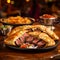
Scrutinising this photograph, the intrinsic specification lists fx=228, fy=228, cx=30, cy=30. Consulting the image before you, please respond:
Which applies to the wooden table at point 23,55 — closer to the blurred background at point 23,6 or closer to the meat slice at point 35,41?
the meat slice at point 35,41

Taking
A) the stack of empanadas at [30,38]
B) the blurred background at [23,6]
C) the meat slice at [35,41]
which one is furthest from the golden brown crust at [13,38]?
the blurred background at [23,6]

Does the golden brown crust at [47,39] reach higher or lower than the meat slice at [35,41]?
higher

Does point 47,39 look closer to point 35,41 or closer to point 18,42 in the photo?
point 35,41

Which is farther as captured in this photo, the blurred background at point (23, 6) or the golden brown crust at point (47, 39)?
the blurred background at point (23, 6)

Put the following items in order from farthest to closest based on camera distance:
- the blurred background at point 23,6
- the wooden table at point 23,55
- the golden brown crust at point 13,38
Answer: the blurred background at point 23,6
the golden brown crust at point 13,38
the wooden table at point 23,55

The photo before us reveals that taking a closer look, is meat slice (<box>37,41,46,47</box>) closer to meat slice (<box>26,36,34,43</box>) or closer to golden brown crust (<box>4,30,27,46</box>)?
meat slice (<box>26,36,34,43</box>)

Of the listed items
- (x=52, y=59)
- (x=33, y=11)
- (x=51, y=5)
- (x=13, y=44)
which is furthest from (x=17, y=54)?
(x=51, y=5)

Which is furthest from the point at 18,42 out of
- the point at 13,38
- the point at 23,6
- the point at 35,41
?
the point at 23,6

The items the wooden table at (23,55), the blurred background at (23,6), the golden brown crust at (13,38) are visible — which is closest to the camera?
the wooden table at (23,55)

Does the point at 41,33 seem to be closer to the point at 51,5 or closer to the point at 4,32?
the point at 4,32

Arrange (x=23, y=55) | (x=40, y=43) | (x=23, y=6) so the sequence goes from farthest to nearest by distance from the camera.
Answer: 1. (x=23, y=6)
2. (x=40, y=43)
3. (x=23, y=55)

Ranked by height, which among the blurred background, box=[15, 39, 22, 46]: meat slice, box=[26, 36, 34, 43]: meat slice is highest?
box=[26, 36, 34, 43]: meat slice

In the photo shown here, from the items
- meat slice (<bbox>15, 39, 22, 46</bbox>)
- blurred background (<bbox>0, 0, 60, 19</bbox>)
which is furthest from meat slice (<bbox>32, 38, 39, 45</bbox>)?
blurred background (<bbox>0, 0, 60, 19</bbox>)

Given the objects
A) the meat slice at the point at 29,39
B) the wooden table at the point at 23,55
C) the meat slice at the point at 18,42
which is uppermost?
the meat slice at the point at 29,39
